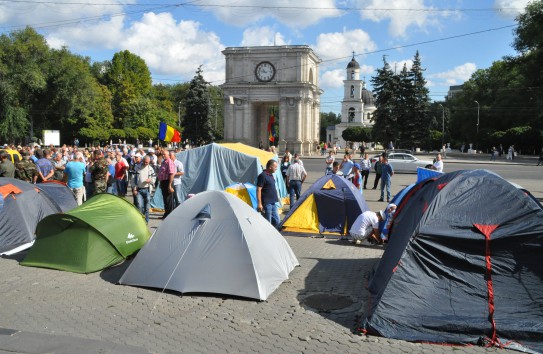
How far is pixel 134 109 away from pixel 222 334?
70.6m

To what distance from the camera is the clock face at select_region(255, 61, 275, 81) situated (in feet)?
194

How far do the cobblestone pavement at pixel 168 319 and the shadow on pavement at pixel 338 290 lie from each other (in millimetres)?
17

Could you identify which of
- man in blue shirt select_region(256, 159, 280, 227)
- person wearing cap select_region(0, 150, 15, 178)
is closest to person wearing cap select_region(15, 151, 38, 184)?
person wearing cap select_region(0, 150, 15, 178)

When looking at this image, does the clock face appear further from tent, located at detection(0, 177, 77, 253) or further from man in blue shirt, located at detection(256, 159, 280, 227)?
tent, located at detection(0, 177, 77, 253)

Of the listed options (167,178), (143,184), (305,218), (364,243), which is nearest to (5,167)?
(143,184)

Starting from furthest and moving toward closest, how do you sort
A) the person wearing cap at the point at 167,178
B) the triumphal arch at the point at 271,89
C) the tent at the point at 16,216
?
the triumphal arch at the point at 271,89 < the person wearing cap at the point at 167,178 < the tent at the point at 16,216

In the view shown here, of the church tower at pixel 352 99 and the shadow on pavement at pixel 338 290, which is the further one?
the church tower at pixel 352 99

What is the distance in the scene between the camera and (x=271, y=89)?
5944 cm

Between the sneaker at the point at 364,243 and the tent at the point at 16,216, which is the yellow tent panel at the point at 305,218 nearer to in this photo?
the sneaker at the point at 364,243

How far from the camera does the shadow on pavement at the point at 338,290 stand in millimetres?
6832

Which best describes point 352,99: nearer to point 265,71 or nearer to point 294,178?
point 265,71

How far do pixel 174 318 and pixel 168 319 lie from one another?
0.08 m

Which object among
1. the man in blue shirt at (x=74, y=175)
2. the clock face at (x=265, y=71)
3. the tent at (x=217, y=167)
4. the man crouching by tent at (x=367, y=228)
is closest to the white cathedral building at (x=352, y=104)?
the clock face at (x=265, y=71)

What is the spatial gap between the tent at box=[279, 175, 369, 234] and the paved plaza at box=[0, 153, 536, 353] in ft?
10.4
